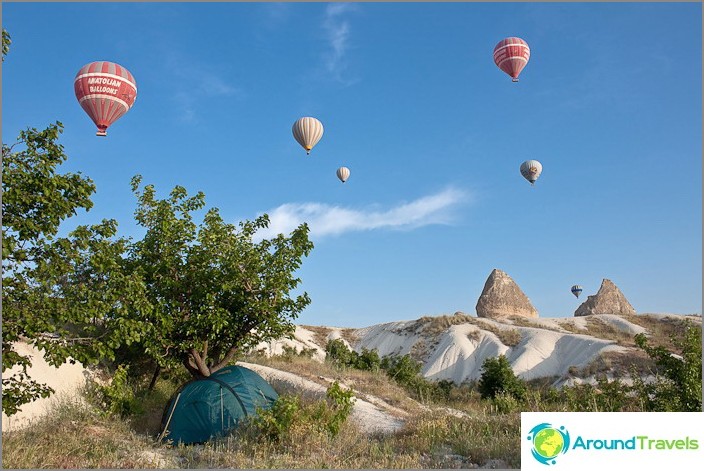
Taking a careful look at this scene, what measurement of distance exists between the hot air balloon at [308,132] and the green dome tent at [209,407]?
16.7 m

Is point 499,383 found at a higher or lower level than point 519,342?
lower

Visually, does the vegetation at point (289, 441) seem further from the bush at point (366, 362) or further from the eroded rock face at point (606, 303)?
the eroded rock face at point (606, 303)

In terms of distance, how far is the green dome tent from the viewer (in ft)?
42.9

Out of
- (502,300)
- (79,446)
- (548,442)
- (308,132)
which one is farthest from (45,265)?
(502,300)

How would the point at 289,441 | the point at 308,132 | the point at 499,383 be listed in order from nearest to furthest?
the point at 289,441
the point at 499,383
the point at 308,132

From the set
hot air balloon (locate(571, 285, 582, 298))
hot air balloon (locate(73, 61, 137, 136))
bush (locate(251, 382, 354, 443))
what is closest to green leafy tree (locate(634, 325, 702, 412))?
bush (locate(251, 382, 354, 443))

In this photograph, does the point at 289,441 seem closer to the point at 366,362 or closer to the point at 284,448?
the point at 284,448

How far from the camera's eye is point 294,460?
9297 millimetres

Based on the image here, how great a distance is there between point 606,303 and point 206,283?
268 ft

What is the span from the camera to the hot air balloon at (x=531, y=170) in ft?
135

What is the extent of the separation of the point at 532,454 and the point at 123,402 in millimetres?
11037

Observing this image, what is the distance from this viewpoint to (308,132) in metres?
28.4

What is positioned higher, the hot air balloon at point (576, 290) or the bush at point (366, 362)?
the hot air balloon at point (576, 290)

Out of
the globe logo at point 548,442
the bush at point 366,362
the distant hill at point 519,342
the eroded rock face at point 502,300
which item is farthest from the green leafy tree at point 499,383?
the eroded rock face at point 502,300
